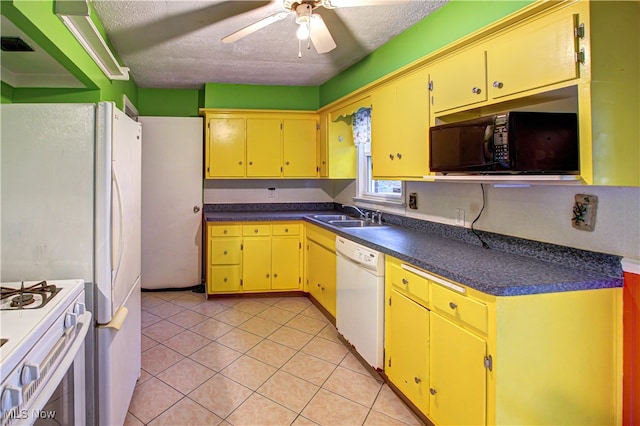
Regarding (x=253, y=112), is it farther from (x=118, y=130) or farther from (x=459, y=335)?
(x=459, y=335)

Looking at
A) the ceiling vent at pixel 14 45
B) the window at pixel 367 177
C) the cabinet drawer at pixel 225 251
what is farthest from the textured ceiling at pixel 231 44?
the cabinet drawer at pixel 225 251

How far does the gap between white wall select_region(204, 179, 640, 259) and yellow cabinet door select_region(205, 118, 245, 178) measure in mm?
2115

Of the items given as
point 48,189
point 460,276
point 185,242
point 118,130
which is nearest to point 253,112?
point 185,242

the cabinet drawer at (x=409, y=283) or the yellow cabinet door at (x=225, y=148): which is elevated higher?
the yellow cabinet door at (x=225, y=148)

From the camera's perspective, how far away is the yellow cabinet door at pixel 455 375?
1.53 metres

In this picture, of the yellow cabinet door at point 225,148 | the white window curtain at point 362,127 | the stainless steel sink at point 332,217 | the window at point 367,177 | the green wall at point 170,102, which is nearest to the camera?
the window at point 367,177

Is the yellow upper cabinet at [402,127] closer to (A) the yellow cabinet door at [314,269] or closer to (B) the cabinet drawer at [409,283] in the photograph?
(B) the cabinet drawer at [409,283]

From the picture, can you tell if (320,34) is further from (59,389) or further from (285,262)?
(285,262)

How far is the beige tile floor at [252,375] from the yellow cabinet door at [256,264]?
40 cm

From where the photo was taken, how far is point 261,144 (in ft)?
14.2

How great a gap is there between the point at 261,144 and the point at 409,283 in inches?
112

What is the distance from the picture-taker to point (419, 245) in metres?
2.30

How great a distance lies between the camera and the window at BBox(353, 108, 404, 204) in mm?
3406

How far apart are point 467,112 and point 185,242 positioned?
11.4 ft
